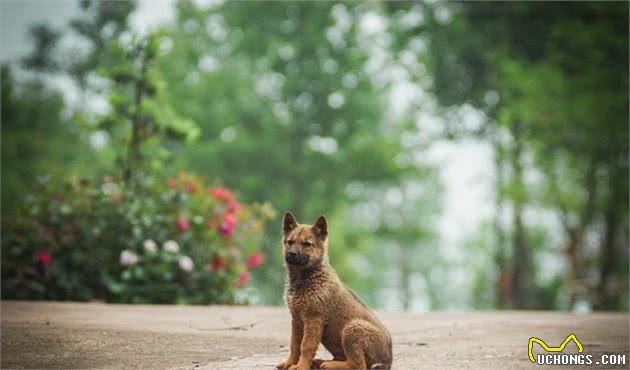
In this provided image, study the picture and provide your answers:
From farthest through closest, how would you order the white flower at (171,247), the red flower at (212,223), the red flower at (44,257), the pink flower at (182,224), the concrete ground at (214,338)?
the red flower at (212,223) < the pink flower at (182,224) < the white flower at (171,247) < the red flower at (44,257) < the concrete ground at (214,338)

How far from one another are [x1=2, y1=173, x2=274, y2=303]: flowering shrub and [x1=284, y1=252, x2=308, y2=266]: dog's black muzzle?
5937mm

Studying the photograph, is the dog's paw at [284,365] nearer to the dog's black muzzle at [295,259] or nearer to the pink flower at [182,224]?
the dog's black muzzle at [295,259]

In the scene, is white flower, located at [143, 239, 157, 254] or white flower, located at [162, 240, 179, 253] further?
white flower, located at [162, 240, 179, 253]

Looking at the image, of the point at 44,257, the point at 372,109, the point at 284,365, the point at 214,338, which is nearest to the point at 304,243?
the point at 284,365

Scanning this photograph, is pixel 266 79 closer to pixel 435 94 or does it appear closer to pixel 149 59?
pixel 435 94

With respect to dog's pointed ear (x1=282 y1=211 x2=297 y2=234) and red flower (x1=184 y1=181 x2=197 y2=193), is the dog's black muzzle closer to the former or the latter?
dog's pointed ear (x1=282 y1=211 x2=297 y2=234)

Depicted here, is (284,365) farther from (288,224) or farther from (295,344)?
(288,224)

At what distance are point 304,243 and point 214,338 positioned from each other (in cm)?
215

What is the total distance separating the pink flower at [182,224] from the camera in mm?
11102

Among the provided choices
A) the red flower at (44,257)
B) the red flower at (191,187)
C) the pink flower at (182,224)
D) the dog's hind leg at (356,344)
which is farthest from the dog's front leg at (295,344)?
the red flower at (191,187)

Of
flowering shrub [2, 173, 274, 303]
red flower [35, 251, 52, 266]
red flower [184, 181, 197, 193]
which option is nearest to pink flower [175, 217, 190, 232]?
flowering shrub [2, 173, 274, 303]

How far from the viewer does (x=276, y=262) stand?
23109 millimetres

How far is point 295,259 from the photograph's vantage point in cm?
477

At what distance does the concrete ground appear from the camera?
547 centimetres
